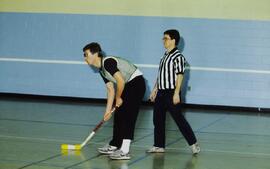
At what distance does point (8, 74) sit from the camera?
15570 millimetres

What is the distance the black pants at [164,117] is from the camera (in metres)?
8.42

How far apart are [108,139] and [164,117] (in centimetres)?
149

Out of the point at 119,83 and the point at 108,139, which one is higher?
the point at 119,83

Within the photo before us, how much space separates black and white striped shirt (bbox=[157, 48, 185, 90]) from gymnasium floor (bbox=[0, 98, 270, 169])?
968 mm

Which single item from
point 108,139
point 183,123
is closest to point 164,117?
point 183,123

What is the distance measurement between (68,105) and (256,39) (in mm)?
4599

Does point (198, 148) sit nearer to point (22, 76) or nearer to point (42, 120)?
point (42, 120)

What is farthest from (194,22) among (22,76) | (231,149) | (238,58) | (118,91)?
(118,91)

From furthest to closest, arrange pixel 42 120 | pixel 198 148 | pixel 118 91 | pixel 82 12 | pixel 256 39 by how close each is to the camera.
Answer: pixel 82 12 → pixel 256 39 → pixel 42 120 → pixel 198 148 → pixel 118 91

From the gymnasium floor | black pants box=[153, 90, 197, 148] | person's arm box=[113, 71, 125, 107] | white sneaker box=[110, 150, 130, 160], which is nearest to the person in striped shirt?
black pants box=[153, 90, 197, 148]

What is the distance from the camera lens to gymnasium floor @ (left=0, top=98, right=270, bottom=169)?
7746 millimetres

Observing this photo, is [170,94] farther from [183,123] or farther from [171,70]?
[183,123]

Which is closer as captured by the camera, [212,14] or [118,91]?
[118,91]

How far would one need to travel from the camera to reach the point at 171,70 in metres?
8.48
